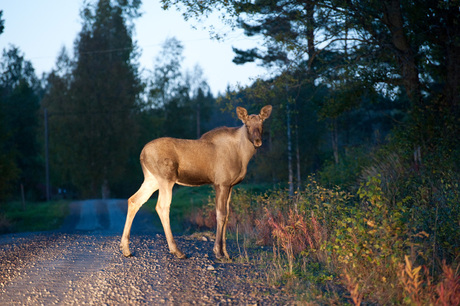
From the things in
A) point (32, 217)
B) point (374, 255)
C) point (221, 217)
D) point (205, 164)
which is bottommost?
point (32, 217)

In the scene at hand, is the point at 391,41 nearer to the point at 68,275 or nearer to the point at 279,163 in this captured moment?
the point at 68,275

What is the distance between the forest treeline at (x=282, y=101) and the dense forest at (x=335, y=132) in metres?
0.10

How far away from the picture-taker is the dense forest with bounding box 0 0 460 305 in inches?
248

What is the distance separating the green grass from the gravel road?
13.6 metres

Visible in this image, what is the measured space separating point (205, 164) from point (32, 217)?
76.4ft

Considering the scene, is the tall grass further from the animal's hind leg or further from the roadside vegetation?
the animal's hind leg

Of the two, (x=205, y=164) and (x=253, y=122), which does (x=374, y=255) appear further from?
(x=205, y=164)

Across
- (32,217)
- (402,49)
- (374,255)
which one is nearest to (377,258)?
(374,255)

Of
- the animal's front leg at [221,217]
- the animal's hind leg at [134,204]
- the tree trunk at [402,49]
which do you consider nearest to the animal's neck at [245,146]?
the animal's front leg at [221,217]

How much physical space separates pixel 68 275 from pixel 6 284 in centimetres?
87

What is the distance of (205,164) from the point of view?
827 centimetres

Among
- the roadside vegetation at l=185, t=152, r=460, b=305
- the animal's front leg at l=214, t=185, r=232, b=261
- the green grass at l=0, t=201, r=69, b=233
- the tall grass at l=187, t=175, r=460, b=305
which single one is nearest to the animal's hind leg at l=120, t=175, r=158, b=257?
the animal's front leg at l=214, t=185, r=232, b=261

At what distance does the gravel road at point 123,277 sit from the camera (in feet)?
18.9

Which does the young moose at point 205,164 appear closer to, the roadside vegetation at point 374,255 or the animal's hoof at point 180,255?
the animal's hoof at point 180,255
